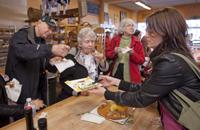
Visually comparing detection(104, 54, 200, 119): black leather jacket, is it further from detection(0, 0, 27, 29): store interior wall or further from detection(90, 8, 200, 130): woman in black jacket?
detection(0, 0, 27, 29): store interior wall

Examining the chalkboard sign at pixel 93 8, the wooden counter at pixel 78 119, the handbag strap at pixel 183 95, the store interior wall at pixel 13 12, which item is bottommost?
the wooden counter at pixel 78 119

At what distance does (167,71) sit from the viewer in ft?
3.16

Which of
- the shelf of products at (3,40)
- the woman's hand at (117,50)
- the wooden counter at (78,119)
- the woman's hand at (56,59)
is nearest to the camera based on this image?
the wooden counter at (78,119)

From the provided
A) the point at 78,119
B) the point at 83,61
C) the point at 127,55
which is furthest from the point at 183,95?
the point at 127,55

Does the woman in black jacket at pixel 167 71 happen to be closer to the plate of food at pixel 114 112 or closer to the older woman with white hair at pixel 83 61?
the plate of food at pixel 114 112

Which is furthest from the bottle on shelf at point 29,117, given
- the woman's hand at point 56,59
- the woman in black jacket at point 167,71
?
the woman's hand at point 56,59

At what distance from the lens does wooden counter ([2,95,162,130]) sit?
1.20 metres

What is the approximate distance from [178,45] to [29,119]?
32.0 inches

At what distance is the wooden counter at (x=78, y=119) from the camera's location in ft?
3.93

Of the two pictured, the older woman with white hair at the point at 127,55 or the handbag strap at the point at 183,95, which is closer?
the handbag strap at the point at 183,95

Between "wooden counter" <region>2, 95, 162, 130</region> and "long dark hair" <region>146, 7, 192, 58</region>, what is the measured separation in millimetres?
481

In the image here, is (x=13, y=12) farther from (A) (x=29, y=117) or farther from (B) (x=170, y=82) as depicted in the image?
(B) (x=170, y=82)

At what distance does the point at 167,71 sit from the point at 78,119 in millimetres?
641

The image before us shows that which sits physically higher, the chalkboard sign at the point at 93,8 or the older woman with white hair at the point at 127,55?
the chalkboard sign at the point at 93,8
